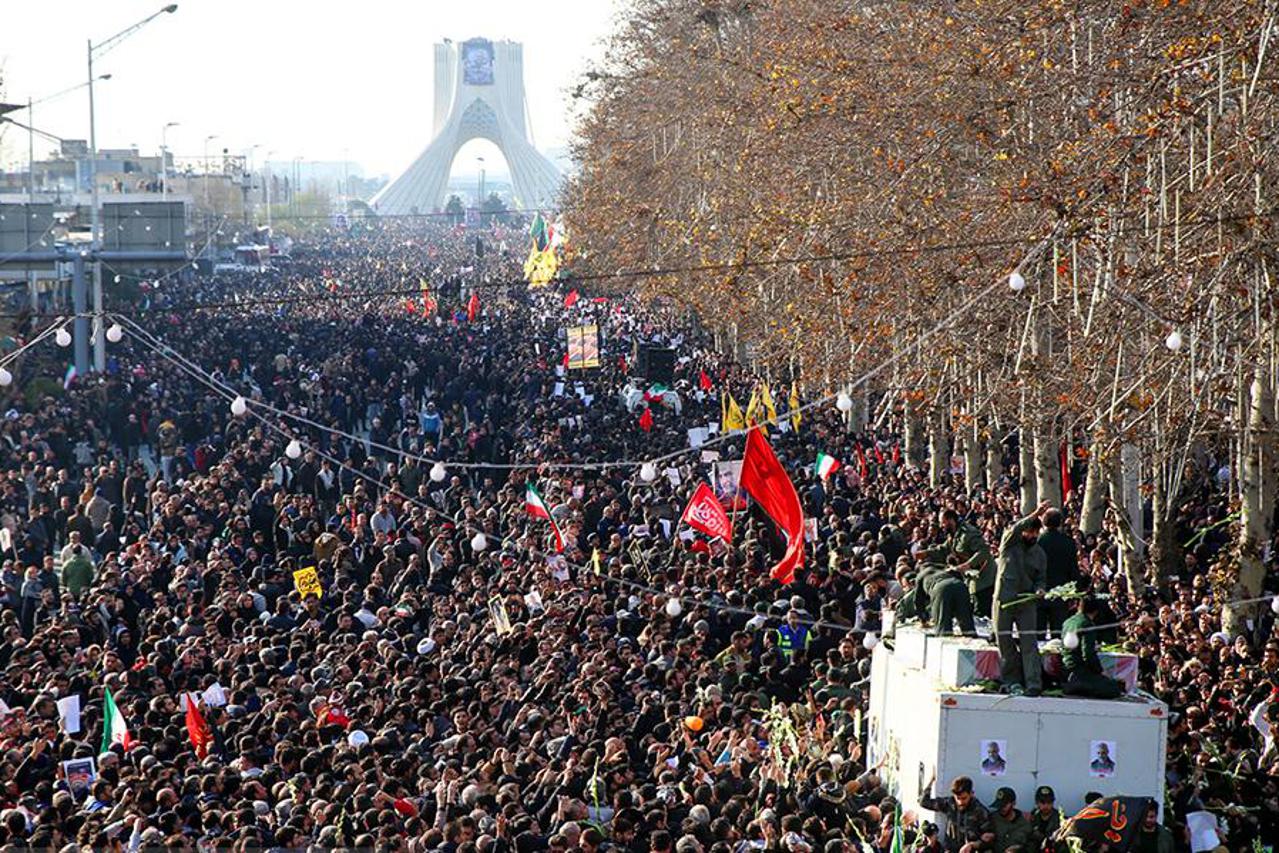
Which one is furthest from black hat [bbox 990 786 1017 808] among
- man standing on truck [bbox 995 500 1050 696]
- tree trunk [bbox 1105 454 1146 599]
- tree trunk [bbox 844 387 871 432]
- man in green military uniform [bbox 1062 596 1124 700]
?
tree trunk [bbox 844 387 871 432]

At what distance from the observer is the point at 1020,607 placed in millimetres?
13578

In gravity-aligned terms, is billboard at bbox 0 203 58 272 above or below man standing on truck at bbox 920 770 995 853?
above

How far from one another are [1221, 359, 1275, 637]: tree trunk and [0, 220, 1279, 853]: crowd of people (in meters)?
0.31

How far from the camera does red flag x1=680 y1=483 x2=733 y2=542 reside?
21.6 metres

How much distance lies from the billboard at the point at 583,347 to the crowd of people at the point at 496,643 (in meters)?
2.36

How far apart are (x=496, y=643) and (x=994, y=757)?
5924mm

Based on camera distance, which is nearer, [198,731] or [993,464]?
[198,731]

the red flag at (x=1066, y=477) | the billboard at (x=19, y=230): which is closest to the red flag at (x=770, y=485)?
the red flag at (x=1066, y=477)

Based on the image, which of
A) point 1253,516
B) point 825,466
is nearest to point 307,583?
point 825,466

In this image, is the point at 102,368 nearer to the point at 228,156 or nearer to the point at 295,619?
the point at 295,619

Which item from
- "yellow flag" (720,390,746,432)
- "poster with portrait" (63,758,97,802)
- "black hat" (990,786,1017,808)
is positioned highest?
"yellow flag" (720,390,746,432)

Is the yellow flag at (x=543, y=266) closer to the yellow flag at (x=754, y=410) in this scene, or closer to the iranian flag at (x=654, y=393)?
the iranian flag at (x=654, y=393)

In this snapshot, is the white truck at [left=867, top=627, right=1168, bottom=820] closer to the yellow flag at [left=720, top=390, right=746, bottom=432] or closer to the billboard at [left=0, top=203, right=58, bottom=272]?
the yellow flag at [left=720, top=390, right=746, bottom=432]

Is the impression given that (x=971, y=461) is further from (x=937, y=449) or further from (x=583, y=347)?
(x=583, y=347)
